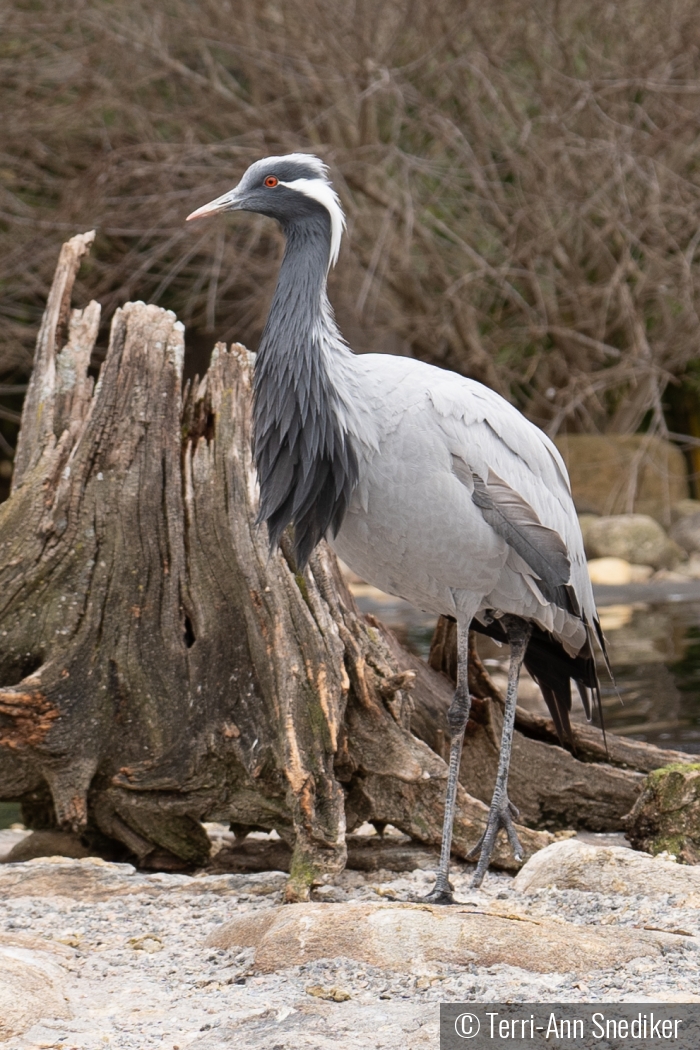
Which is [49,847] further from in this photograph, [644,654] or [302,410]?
[644,654]

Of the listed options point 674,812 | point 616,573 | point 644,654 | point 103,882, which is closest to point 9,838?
point 103,882

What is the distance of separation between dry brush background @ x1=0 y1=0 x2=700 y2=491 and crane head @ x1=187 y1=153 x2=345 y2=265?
726 centimetres

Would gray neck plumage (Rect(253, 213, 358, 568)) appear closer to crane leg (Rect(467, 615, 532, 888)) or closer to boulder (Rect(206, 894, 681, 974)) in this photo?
crane leg (Rect(467, 615, 532, 888))

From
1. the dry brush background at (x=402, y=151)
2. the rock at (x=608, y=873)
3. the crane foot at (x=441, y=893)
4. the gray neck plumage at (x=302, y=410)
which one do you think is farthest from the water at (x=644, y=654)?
the dry brush background at (x=402, y=151)

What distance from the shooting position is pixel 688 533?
1278 cm

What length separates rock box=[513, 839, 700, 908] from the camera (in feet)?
11.7

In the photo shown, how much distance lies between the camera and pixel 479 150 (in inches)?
488

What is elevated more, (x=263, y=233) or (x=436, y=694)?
(x=263, y=233)

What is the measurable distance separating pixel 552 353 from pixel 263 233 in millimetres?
A: 3586

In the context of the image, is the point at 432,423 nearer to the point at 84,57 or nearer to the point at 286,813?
the point at 286,813

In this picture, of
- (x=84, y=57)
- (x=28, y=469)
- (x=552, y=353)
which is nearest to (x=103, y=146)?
(x=84, y=57)

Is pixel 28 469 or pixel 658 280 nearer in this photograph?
pixel 28 469

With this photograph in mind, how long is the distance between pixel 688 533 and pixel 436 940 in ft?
34.2

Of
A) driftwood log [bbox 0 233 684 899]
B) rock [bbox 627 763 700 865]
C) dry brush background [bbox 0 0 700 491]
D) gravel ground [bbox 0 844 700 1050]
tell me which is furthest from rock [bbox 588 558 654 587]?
gravel ground [bbox 0 844 700 1050]
